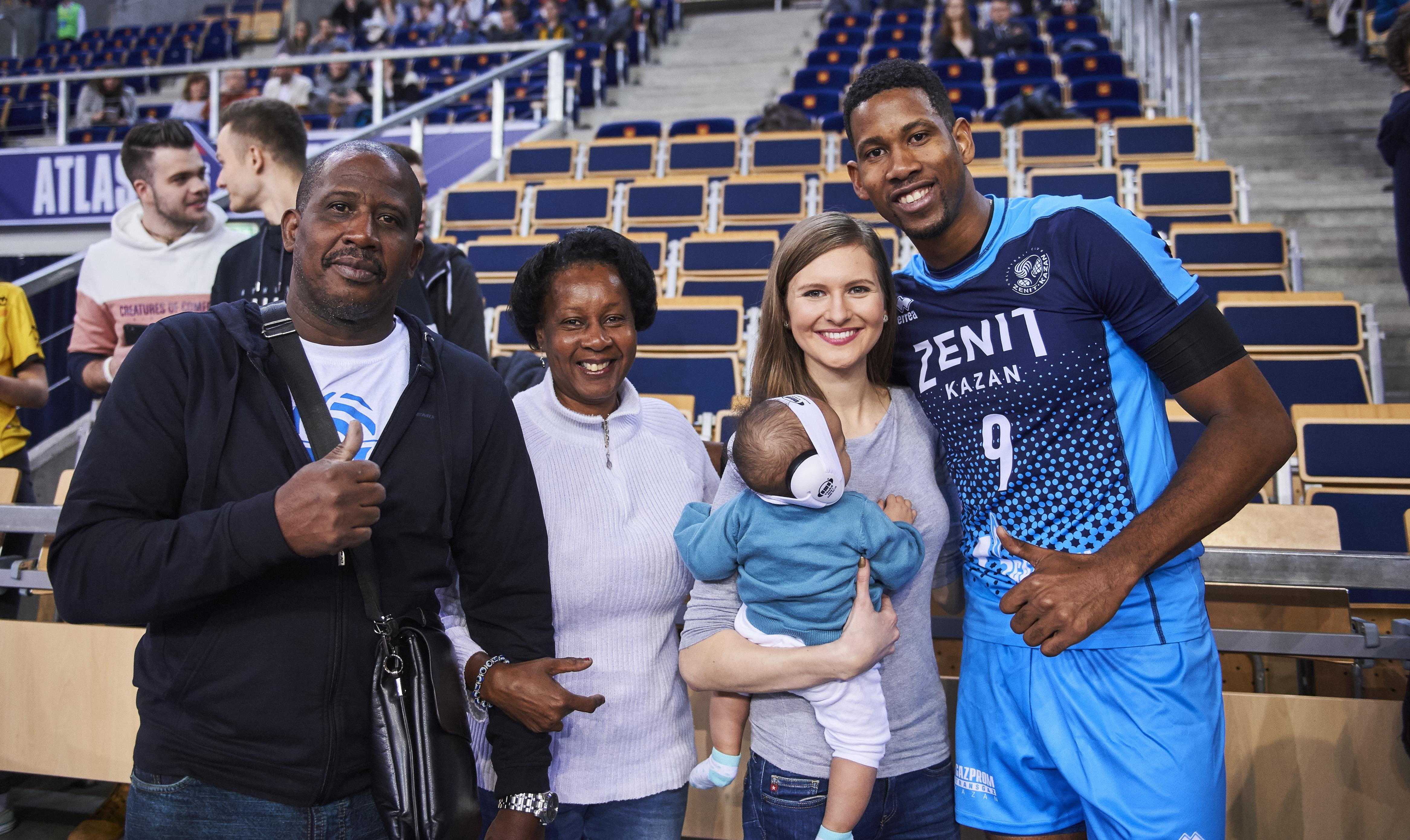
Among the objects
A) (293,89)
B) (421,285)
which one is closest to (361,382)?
(421,285)

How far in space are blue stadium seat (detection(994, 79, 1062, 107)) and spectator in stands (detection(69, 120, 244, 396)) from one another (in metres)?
6.49

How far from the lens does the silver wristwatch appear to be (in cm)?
134

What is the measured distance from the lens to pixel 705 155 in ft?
23.7

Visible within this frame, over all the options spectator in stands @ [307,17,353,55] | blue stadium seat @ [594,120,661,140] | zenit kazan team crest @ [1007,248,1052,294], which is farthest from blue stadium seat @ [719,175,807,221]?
spectator in stands @ [307,17,353,55]

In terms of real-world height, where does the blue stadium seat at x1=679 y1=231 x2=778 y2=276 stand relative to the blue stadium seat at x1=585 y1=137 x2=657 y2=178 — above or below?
below

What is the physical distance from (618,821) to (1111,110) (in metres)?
7.28

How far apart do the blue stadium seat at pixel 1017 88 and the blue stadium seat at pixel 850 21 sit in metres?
2.84

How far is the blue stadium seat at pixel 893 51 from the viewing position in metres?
9.08

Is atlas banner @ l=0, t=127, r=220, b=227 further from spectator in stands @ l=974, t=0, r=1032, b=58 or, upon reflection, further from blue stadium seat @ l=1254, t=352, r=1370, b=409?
blue stadium seat @ l=1254, t=352, r=1370, b=409

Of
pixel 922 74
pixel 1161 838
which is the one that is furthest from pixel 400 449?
pixel 1161 838

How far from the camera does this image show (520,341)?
17.1 feet

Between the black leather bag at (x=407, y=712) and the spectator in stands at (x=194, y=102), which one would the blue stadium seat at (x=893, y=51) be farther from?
the black leather bag at (x=407, y=712)

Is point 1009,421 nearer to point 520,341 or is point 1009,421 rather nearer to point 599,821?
point 599,821

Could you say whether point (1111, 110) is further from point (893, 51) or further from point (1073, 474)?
point (1073, 474)
